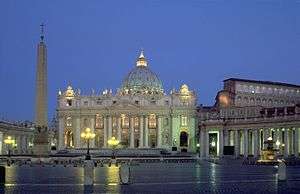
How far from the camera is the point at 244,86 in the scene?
146m

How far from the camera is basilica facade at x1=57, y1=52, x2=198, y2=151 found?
504ft

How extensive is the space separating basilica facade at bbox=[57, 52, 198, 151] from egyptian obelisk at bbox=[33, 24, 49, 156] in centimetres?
7905

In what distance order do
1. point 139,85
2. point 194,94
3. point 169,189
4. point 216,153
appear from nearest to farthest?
1. point 169,189
2. point 216,153
3. point 194,94
4. point 139,85

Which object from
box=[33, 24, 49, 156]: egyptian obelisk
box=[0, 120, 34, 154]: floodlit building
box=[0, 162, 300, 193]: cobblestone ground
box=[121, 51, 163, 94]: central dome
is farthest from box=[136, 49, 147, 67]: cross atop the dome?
box=[0, 162, 300, 193]: cobblestone ground

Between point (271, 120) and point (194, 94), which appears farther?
point (194, 94)

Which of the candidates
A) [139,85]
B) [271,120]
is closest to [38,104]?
[271,120]

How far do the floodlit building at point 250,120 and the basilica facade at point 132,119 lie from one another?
6012mm

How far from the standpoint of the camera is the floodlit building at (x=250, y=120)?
104 meters

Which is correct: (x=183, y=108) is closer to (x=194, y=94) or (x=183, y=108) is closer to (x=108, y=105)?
(x=194, y=94)

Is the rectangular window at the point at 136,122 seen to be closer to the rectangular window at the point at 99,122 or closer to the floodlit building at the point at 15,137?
the rectangular window at the point at 99,122

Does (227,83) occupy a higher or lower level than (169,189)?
higher

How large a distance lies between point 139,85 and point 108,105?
1662 cm

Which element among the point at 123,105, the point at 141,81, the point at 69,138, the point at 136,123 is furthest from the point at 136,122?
the point at 141,81

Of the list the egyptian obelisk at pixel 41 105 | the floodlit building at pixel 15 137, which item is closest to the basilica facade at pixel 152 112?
the floodlit building at pixel 15 137
